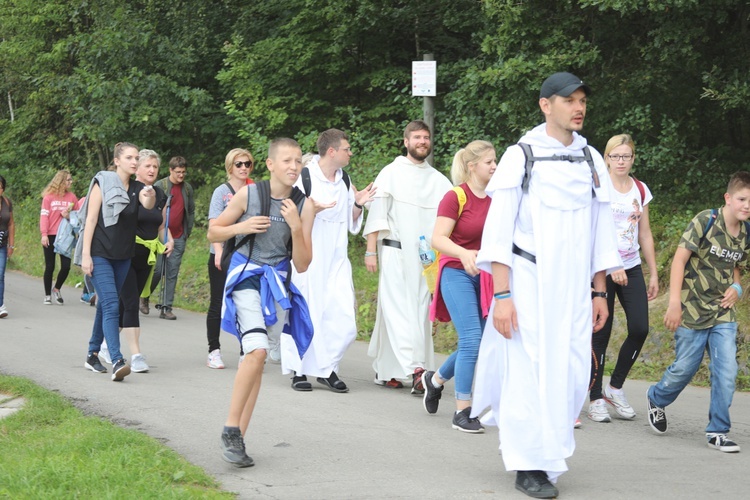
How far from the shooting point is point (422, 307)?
29.9 feet

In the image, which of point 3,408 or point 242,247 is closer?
point 242,247

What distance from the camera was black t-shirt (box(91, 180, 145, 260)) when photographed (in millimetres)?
9086

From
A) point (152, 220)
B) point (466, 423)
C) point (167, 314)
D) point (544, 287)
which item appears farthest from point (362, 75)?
point (544, 287)

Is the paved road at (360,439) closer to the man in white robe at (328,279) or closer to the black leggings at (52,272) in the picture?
the man in white robe at (328,279)

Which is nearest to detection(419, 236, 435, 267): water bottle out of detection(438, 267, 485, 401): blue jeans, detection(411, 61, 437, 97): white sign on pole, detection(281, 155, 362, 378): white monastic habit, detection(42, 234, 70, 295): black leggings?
detection(281, 155, 362, 378): white monastic habit

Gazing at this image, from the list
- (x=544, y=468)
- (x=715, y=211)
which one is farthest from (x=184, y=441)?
(x=715, y=211)

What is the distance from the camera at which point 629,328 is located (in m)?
7.86

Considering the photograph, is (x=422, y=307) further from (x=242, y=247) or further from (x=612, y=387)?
(x=242, y=247)

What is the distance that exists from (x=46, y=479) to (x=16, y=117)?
2448 cm

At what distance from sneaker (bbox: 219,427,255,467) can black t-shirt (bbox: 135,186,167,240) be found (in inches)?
205

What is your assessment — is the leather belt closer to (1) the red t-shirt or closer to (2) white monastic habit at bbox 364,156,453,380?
(1) the red t-shirt

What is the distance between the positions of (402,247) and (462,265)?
1.78m

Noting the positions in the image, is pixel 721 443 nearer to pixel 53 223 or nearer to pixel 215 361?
pixel 215 361

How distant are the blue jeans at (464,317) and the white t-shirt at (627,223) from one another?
1.13m
